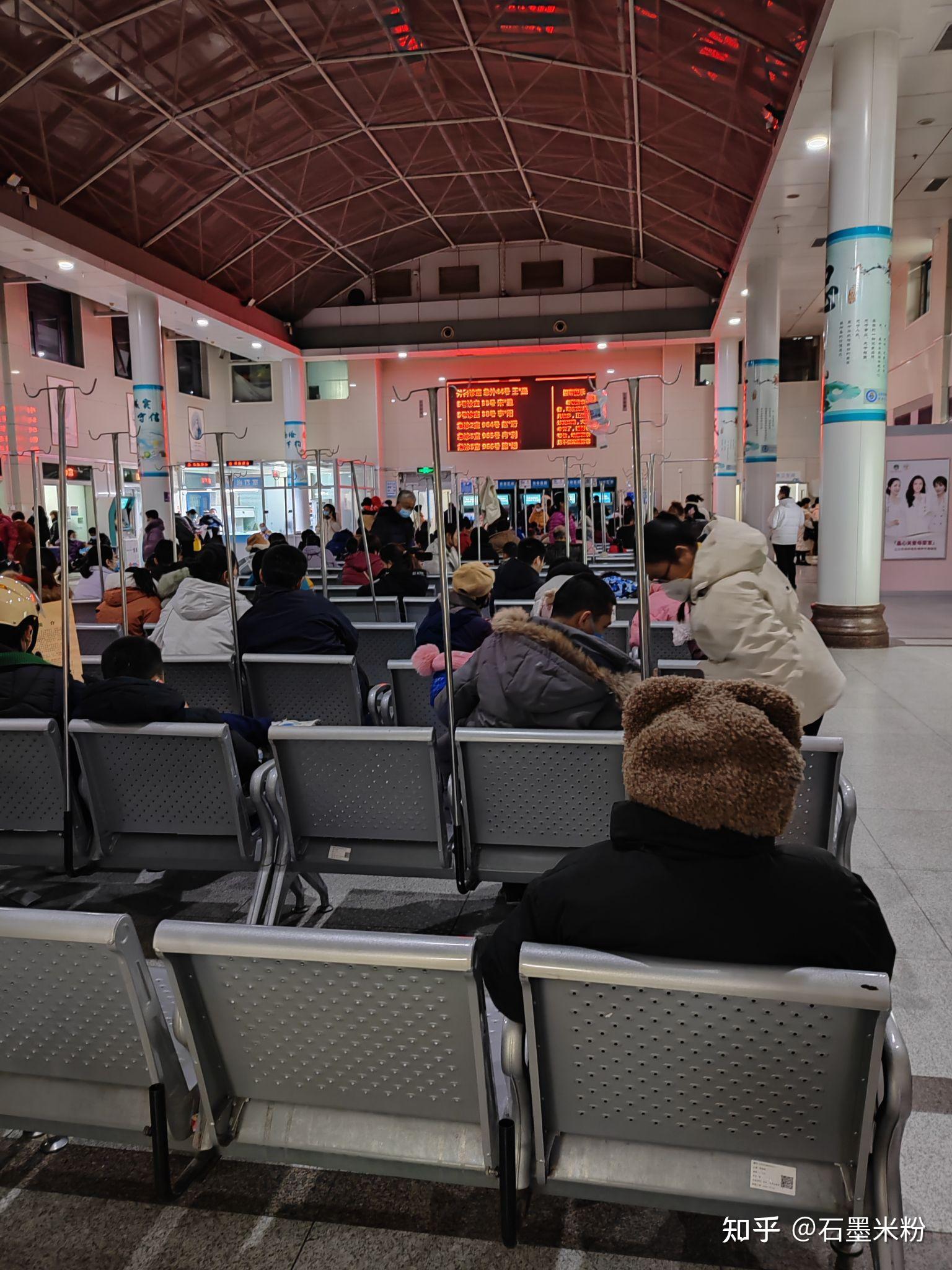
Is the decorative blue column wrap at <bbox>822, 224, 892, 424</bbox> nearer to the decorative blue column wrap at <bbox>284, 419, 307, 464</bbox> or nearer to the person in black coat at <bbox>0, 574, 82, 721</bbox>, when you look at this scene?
the person in black coat at <bbox>0, 574, 82, 721</bbox>

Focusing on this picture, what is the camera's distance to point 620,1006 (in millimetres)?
1383

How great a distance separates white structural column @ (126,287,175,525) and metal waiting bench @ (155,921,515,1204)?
49.0 ft

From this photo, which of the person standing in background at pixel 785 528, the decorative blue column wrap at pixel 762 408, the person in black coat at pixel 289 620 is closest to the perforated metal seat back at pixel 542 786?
the person in black coat at pixel 289 620

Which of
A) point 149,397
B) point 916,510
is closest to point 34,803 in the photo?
point 916,510

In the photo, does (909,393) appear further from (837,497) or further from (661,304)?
(837,497)

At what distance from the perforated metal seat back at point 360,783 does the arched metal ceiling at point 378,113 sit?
8.34 metres

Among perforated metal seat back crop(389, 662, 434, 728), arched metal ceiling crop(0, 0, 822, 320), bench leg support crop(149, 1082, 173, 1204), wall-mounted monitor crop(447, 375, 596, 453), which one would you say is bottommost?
bench leg support crop(149, 1082, 173, 1204)

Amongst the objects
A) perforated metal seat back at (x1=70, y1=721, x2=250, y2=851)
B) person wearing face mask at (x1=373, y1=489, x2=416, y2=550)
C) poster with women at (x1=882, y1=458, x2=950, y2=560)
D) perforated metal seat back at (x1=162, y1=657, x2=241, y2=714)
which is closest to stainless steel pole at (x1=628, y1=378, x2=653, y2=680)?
perforated metal seat back at (x1=70, y1=721, x2=250, y2=851)

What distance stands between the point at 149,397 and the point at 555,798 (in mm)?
15081

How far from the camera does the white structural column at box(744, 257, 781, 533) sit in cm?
1429

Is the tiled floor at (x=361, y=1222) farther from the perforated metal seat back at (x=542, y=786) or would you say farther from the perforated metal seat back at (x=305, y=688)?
the perforated metal seat back at (x=305, y=688)

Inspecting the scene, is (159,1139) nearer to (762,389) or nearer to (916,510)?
(916,510)

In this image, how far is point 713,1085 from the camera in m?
1.42

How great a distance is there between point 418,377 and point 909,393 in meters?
13.0
